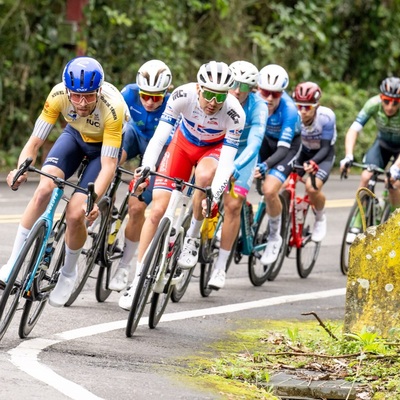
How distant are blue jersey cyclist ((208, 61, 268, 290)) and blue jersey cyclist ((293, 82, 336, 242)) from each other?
2.05 metres

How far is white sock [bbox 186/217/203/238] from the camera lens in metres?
9.98

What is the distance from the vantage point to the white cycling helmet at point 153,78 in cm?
1020

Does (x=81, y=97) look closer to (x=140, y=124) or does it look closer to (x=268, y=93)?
(x=140, y=124)

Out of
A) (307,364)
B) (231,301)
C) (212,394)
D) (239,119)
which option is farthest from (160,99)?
(212,394)

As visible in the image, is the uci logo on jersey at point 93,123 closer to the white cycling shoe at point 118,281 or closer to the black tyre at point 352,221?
the white cycling shoe at point 118,281

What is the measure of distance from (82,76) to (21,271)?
1397 millimetres

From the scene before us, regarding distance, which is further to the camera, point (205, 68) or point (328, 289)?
point (328, 289)

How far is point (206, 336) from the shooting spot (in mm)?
9117

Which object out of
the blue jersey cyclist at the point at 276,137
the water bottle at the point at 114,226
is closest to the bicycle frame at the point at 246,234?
the blue jersey cyclist at the point at 276,137

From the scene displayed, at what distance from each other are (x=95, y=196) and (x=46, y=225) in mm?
384

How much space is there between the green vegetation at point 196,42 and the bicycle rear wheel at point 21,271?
45.0 feet

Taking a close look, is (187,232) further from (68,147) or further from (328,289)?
(328,289)

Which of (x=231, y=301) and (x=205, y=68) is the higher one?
(x=205, y=68)

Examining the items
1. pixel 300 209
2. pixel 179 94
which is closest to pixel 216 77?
pixel 179 94
